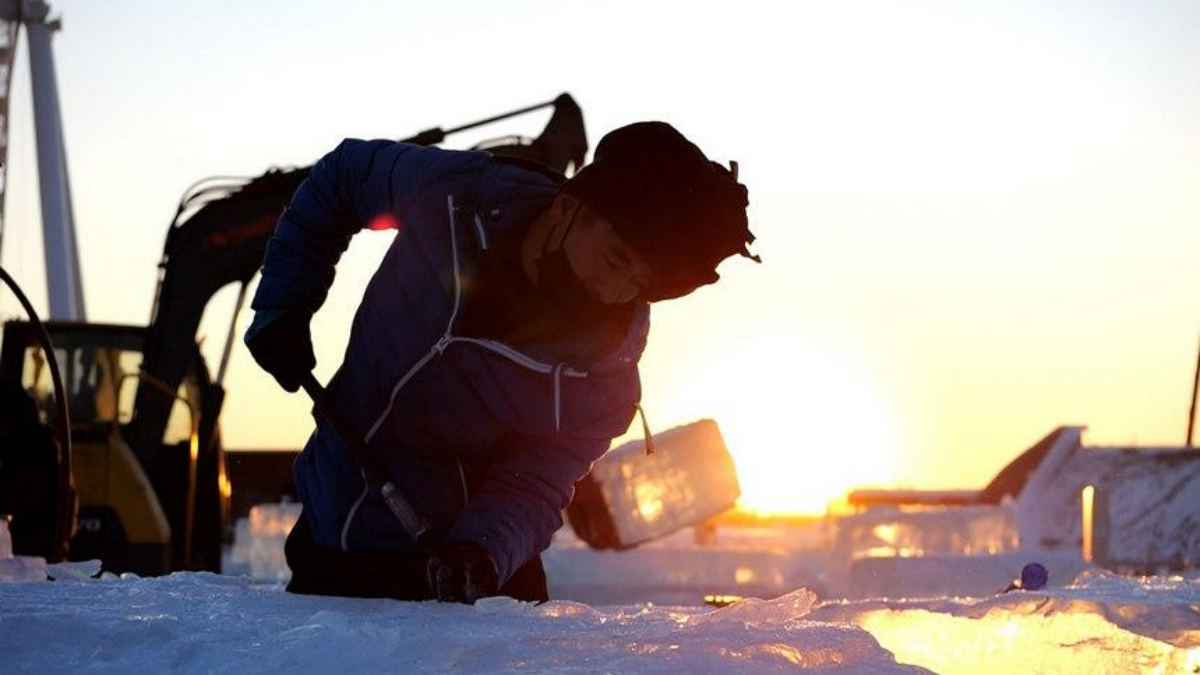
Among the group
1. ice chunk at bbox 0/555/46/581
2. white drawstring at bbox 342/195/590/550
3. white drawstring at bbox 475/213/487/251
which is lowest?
ice chunk at bbox 0/555/46/581

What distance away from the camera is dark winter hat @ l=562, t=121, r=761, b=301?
3.51 meters

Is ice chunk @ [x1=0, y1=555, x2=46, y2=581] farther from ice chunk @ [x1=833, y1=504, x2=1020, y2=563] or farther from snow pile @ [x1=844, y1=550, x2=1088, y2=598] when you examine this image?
ice chunk @ [x1=833, y1=504, x2=1020, y2=563]

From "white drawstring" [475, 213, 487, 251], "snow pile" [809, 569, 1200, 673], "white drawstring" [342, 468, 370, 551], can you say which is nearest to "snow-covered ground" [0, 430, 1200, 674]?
"snow pile" [809, 569, 1200, 673]

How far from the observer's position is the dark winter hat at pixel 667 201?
351 cm

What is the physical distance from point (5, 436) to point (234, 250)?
5.21 meters

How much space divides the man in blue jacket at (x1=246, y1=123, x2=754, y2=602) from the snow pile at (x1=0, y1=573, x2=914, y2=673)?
883mm

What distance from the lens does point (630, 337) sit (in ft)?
12.9

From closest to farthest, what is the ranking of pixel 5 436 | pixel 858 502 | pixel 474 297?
pixel 474 297
pixel 5 436
pixel 858 502

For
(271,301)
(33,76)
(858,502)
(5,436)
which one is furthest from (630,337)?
(33,76)

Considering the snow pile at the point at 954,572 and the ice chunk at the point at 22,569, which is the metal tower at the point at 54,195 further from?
the ice chunk at the point at 22,569

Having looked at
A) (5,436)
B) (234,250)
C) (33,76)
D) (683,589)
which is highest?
(33,76)

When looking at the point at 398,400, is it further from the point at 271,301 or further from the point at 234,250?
the point at 234,250

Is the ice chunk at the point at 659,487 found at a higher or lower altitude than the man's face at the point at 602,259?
lower

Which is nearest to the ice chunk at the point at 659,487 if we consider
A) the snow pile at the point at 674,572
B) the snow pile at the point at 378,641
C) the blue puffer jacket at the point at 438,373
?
the snow pile at the point at 674,572
